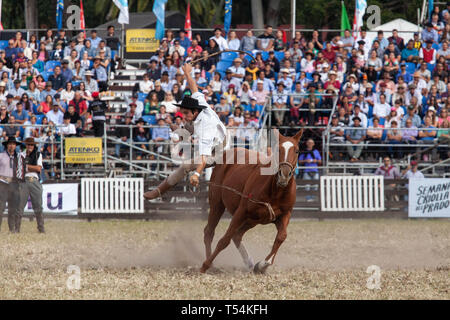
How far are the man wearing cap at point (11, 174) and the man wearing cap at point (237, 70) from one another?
7.99m

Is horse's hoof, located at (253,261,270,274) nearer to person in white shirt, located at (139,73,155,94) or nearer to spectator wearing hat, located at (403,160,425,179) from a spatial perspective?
spectator wearing hat, located at (403,160,425,179)

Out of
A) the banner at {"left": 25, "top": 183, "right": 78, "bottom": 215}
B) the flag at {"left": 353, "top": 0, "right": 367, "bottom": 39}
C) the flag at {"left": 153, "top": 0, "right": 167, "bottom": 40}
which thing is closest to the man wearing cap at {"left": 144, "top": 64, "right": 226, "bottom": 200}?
the banner at {"left": 25, "top": 183, "right": 78, "bottom": 215}

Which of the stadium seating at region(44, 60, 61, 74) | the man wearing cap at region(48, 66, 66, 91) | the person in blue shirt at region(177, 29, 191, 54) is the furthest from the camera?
the person in blue shirt at region(177, 29, 191, 54)

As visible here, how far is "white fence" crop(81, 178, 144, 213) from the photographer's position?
19547 mm

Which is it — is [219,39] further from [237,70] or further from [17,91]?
[17,91]

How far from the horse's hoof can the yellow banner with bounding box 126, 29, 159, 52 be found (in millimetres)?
16676

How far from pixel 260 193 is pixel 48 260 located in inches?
136

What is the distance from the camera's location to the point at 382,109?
848 inches

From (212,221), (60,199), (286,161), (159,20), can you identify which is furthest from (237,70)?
(286,161)

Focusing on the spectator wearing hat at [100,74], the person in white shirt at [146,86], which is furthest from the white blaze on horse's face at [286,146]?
the spectator wearing hat at [100,74]

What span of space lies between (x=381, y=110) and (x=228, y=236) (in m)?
13.2

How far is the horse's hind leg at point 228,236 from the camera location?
9.27 meters

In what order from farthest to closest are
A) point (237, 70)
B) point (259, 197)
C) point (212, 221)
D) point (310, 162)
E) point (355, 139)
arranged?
point (237, 70) < point (355, 139) < point (310, 162) < point (212, 221) < point (259, 197)
